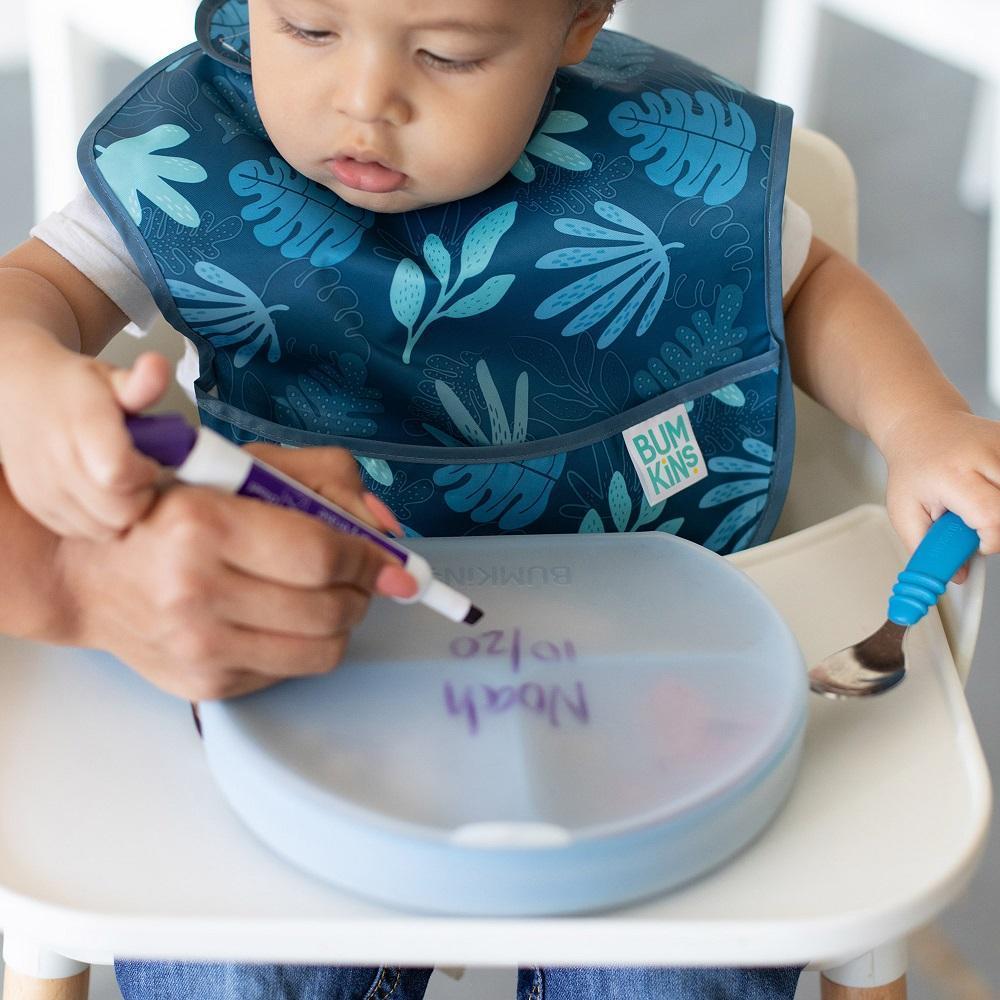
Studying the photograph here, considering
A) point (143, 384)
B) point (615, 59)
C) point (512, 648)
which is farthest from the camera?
point (615, 59)

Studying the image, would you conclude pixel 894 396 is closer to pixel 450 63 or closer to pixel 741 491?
pixel 741 491

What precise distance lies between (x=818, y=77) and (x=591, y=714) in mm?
1591

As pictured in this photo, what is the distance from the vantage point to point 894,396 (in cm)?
89

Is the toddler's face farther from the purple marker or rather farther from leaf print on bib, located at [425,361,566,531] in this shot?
the purple marker

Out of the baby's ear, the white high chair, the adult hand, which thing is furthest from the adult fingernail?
the white high chair

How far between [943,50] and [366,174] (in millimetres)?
1170

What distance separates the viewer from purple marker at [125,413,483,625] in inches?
23.9

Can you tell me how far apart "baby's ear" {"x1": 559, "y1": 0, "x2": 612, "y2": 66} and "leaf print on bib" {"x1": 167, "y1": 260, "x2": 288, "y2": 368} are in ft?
0.85

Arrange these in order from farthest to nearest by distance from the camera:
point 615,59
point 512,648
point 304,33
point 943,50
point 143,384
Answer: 1. point 943,50
2. point 615,59
3. point 304,33
4. point 512,648
5. point 143,384

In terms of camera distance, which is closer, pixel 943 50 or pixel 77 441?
pixel 77 441

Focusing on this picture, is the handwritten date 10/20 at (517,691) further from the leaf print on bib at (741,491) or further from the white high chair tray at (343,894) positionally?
the leaf print on bib at (741,491)

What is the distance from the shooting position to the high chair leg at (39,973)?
2.60ft

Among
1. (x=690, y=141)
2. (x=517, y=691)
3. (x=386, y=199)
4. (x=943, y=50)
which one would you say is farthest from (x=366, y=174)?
(x=943, y=50)

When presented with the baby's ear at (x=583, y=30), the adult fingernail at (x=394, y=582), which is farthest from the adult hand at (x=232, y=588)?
the baby's ear at (x=583, y=30)
